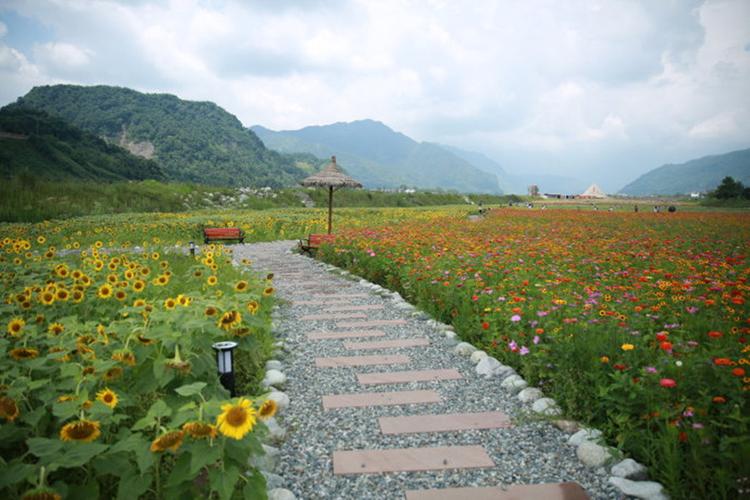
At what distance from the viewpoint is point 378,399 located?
392 cm

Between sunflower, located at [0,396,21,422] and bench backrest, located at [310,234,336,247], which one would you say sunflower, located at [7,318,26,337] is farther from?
bench backrest, located at [310,234,336,247]

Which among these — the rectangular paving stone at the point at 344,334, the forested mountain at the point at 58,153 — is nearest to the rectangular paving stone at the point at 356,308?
the rectangular paving stone at the point at 344,334

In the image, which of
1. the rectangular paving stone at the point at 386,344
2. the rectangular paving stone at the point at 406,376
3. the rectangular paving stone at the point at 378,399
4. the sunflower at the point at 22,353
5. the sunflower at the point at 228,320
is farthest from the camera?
the rectangular paving stone at the point at 386,344

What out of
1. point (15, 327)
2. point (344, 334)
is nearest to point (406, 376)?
point (344, 334)

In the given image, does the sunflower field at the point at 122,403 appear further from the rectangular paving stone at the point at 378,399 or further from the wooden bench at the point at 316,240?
the wooden bench at the point at 316,240

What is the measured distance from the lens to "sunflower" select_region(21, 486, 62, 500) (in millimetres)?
1537

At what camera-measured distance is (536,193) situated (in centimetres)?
8500

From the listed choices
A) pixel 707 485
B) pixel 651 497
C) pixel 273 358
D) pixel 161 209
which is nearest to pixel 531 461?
pixel 651 497

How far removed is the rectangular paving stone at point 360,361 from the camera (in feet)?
15.6

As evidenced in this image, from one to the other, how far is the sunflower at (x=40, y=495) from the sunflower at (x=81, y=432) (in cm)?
27

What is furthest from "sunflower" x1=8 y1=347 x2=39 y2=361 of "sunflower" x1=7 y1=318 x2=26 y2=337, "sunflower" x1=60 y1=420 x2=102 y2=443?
"sunflower" x1=60 y1=420 x2=102 y2=443

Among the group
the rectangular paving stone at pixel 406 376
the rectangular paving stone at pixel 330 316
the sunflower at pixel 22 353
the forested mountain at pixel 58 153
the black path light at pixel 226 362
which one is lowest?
the rectangular paving stone at pixel 406 376

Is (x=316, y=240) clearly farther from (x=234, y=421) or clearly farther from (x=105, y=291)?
(x=234, y=421)

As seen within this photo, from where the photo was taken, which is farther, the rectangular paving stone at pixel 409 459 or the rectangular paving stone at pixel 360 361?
the rectangular paving stone at pixel 360 361
